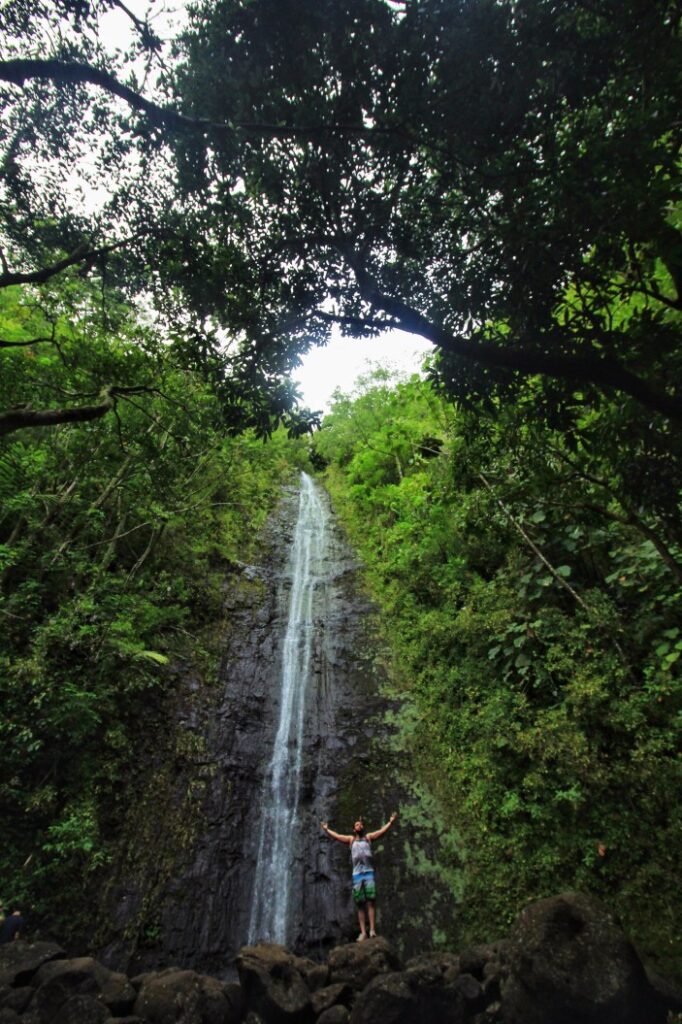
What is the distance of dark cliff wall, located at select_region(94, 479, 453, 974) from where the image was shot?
6.72 meters

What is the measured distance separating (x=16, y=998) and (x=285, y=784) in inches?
183

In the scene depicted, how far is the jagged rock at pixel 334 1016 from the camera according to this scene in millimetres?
4816

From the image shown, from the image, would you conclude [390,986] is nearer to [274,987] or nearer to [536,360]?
[274,987]

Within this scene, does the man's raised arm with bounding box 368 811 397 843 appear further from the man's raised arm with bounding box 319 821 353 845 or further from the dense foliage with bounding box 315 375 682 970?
the dense foliage with bounding box 315 375 682 970

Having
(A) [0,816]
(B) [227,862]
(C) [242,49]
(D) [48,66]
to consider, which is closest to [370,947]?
(B) [227,862]

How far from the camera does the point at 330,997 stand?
5.07 metres

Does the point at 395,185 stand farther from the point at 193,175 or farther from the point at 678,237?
the point at 678,237

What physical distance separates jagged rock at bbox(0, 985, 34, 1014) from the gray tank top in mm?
3930

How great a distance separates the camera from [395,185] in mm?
4938

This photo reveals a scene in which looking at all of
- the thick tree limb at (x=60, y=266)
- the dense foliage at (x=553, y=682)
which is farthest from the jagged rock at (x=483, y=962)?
the thick tree limb at (x=60, y=266)

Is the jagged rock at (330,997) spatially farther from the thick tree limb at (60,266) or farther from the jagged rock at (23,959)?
the thick tree limb at (60,266)

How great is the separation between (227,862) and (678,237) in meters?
9.70

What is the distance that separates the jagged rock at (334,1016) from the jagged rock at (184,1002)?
89 centimetres

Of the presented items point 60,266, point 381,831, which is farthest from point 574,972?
point 60,266
